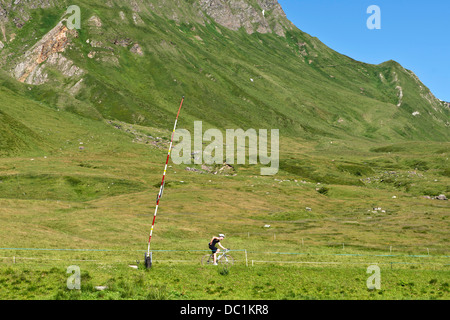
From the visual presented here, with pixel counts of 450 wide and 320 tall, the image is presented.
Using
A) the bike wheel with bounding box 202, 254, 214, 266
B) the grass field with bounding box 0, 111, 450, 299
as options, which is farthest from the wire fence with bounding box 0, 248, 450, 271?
the bike wheel with bounding box 202, 254, 214, 266

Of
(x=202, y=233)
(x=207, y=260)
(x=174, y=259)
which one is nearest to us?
(x=207, y=260)

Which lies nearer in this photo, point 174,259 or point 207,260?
point 207,260

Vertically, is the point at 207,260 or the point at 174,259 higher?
the point at 207,260

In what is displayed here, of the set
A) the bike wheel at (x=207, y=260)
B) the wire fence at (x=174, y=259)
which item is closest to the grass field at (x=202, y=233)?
the wire fence at (x=174, y=259)

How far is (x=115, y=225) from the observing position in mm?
79250

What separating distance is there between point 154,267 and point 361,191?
143386 millimetres

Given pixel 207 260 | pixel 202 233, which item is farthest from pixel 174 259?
pixel 202 233

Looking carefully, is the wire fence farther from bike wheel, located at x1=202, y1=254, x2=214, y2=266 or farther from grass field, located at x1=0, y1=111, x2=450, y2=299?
bike wheel, located at x1=202, y1=254, x2=214, y2=266

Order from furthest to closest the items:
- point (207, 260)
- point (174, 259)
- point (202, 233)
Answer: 1. point (202, 233)
2. point (174, 259)
3. point (207, 260)

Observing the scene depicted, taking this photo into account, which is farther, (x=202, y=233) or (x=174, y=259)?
(x=202, y=233)

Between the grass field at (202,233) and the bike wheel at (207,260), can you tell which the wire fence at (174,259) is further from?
the bike wheel at (207,260)

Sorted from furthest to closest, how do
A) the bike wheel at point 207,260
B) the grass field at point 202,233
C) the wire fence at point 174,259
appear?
the wire fence at point 174,259 < the bike wheel at point 207,260 < the grass field at point 202,233

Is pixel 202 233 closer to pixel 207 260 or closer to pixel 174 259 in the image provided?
pixel 174 259
